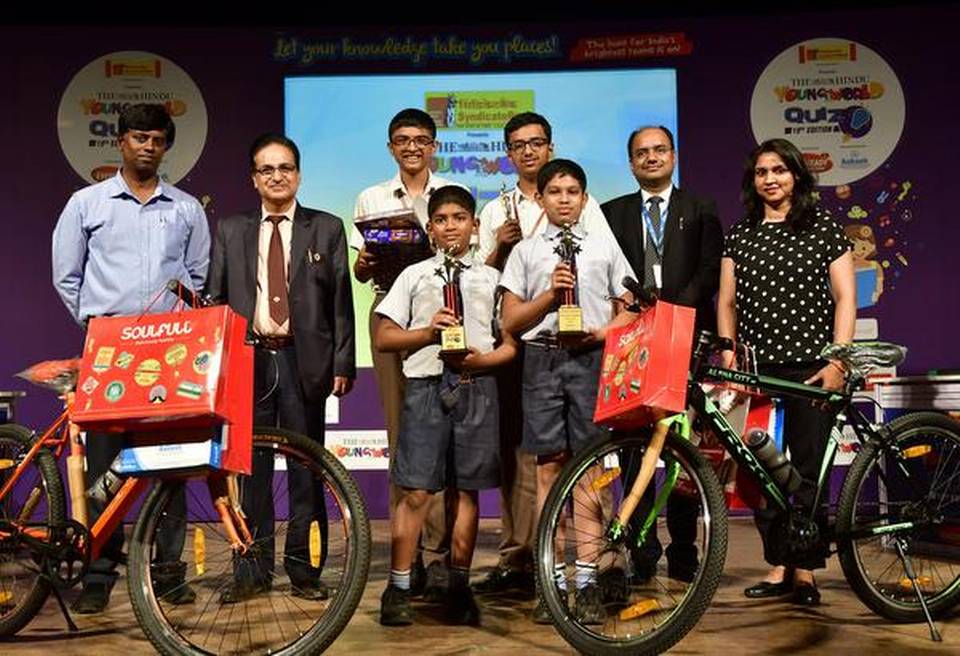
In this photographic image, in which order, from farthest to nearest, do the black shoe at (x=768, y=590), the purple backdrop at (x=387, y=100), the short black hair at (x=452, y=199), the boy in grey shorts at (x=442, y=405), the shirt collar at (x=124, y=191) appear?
1. the purple backdrop at (x=387, y=100)
2. the shirt collar at (x=124, y=191)
3. the black shoe at (x=768, y=590)
4. the short black hair at (x=452, y=199)
5. the boy in grey shorts at (x=442, y=405)

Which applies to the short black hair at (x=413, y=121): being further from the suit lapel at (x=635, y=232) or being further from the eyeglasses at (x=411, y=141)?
the suit lapel at (x=635, y=232)

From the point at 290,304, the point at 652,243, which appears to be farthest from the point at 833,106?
the point at 290,304

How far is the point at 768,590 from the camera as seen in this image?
166 inches

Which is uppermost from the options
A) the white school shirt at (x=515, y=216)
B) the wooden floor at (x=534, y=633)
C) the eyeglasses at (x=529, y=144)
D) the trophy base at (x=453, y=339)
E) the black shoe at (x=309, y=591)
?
the eyeglasses at (x=529, y=144)

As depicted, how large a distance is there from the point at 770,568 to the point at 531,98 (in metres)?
3.26

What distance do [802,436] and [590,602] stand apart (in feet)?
3.37

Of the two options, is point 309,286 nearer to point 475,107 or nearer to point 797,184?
point 797,184

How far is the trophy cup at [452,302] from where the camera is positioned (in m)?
3.51

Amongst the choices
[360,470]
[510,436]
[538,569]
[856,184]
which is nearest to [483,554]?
[510,436]

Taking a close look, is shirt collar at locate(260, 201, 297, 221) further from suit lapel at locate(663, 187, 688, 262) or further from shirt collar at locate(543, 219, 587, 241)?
suit lapel at locate(663, 187, 688, 262)

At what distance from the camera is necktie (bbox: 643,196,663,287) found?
4449 millimetres

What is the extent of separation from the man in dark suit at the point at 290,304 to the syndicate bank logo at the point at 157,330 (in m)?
1.07

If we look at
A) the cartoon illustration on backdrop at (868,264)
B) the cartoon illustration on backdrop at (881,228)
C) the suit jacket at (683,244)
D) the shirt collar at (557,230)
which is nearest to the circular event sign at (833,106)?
the cartoon illustration on backdrop at (881,228)

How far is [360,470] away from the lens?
22.7 ft
